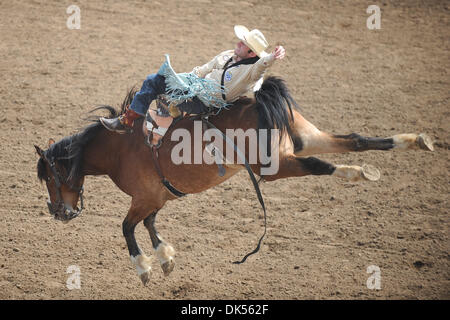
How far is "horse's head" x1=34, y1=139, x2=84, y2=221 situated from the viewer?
5145 mm

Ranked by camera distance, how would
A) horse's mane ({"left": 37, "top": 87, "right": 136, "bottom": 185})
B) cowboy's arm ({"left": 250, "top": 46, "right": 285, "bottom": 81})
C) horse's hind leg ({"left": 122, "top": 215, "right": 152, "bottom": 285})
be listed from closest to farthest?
Answer: 1. cowboy's arm ({"left": 250, "top": 46, "right": 285, "bottom": 81})
2. horse's hind leg ({"left": 122, "top": 215, "right": 152, "bottom": 285})
3. horse's mane ({"left": 37, "top": 87, "right": 136, "bottom": 185})

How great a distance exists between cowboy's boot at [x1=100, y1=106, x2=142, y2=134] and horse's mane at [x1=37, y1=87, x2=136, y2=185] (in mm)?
253

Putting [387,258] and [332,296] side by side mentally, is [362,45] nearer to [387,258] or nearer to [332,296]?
[387,258]

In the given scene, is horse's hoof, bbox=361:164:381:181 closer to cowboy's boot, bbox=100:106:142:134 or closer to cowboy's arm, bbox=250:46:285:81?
cowboy's arm, bbox=250:46:285:81

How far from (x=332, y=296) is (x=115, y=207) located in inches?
109

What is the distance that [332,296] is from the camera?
529cm

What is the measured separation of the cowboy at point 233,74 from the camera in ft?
13.2

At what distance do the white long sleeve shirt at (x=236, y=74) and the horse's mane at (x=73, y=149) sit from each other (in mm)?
1072

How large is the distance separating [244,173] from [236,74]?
2967 millimetres

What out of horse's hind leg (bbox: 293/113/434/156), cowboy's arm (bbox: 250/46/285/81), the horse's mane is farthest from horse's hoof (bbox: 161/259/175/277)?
cowboy's arm (bbox: 250/46/285/81)

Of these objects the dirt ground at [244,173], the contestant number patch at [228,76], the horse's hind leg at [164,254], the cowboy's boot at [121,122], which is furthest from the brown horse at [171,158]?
the dirt ground at [244,173]

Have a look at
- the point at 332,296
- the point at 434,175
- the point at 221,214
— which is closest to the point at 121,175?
the point at 221,214

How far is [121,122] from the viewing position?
4773mm

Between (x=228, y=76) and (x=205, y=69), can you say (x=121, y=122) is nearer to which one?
(x=205, y=69)
